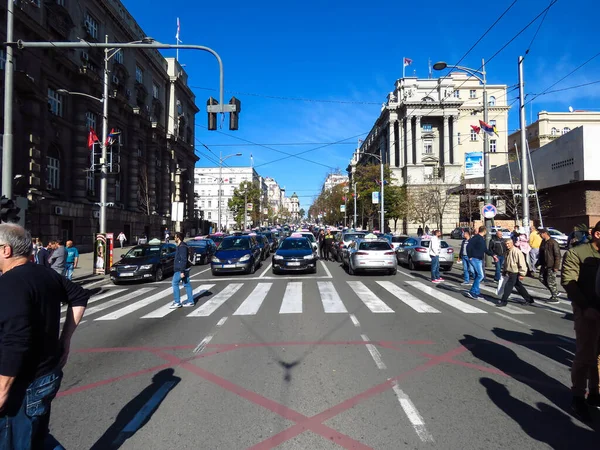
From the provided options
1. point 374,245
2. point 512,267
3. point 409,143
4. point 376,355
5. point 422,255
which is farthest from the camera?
point 409,143

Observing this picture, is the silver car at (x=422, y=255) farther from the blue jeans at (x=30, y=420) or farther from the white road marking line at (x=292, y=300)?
the blue jeans at (x=30, y=420)

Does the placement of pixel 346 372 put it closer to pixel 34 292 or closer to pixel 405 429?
pixel 405 429

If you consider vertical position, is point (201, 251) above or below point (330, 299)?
above

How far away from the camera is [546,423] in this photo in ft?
12.3

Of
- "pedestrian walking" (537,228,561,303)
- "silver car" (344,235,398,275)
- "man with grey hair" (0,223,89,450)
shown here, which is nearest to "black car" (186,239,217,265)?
"silver car" (344,235,398,275)

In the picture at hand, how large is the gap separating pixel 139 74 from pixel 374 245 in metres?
36.6

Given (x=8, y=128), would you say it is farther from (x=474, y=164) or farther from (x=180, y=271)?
(x=474, y=164)

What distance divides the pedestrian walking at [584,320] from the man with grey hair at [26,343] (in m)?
4.55

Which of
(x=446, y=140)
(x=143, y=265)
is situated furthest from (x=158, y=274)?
(x=446, y=140)

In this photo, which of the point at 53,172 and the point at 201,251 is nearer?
the point at 201,251

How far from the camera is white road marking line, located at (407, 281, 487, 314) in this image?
9.16 metres

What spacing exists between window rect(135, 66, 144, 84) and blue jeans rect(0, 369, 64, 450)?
1747 inches

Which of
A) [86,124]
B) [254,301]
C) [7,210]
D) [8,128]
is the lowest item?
[254,301]

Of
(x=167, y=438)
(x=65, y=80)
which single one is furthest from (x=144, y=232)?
(x=167, y=438)
